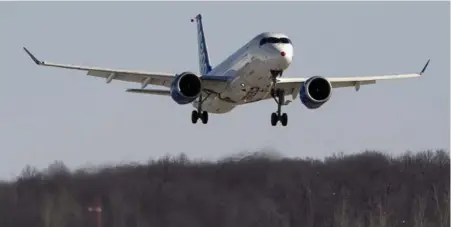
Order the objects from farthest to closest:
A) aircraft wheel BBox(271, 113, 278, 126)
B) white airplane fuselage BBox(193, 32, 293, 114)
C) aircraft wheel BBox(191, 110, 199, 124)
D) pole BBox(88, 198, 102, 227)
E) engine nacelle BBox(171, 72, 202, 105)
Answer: aircraft wheel BBox(191, 110, 199, 124) → aircraft wheel BBox(271, 113, 278, 126) → engine nacelle BBox(171, 72, 202, 105) → pole BBox(88, 198, 102, 227) → white airplane fuselage BBox(193, 32, 293, 114)

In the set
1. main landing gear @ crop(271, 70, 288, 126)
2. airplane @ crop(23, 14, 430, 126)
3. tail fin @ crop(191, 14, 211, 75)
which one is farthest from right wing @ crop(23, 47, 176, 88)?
tail fin @ crop(191, 14, 211, 75)

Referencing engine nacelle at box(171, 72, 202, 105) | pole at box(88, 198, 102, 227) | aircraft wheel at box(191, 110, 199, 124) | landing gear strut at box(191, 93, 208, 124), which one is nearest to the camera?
pole at box(88, 198, 102, 227)

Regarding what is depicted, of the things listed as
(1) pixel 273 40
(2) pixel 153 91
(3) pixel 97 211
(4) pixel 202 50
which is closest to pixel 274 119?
(2) pixel 153 91

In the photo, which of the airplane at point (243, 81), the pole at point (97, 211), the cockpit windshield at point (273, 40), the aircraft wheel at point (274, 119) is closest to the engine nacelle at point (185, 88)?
the airplane at point (243, 81)

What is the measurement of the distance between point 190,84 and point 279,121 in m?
3.13

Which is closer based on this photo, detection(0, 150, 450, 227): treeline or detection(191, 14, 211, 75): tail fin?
detection(0, 150, 450, 227): treeline

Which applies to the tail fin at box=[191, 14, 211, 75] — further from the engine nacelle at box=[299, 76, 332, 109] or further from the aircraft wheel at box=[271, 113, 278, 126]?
the engine nacelle at box=[299, 76, 332, 109]

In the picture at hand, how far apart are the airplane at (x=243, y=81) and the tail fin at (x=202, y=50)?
24.5 feet

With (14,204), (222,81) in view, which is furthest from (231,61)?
(14,204)

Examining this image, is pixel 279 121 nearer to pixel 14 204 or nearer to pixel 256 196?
pixel 256 196

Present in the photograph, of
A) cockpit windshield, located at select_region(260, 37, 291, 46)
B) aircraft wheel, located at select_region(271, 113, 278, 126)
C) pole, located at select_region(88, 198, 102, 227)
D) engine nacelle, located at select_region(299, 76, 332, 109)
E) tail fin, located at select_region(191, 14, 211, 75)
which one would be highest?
tail fin, located at select_region(191, 14, 211, 75)

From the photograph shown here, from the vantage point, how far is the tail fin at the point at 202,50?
5797 cm

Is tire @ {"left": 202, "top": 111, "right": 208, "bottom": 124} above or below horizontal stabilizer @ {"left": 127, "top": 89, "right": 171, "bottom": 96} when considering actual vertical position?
below

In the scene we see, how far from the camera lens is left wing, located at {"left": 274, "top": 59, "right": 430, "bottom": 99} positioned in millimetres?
47844
